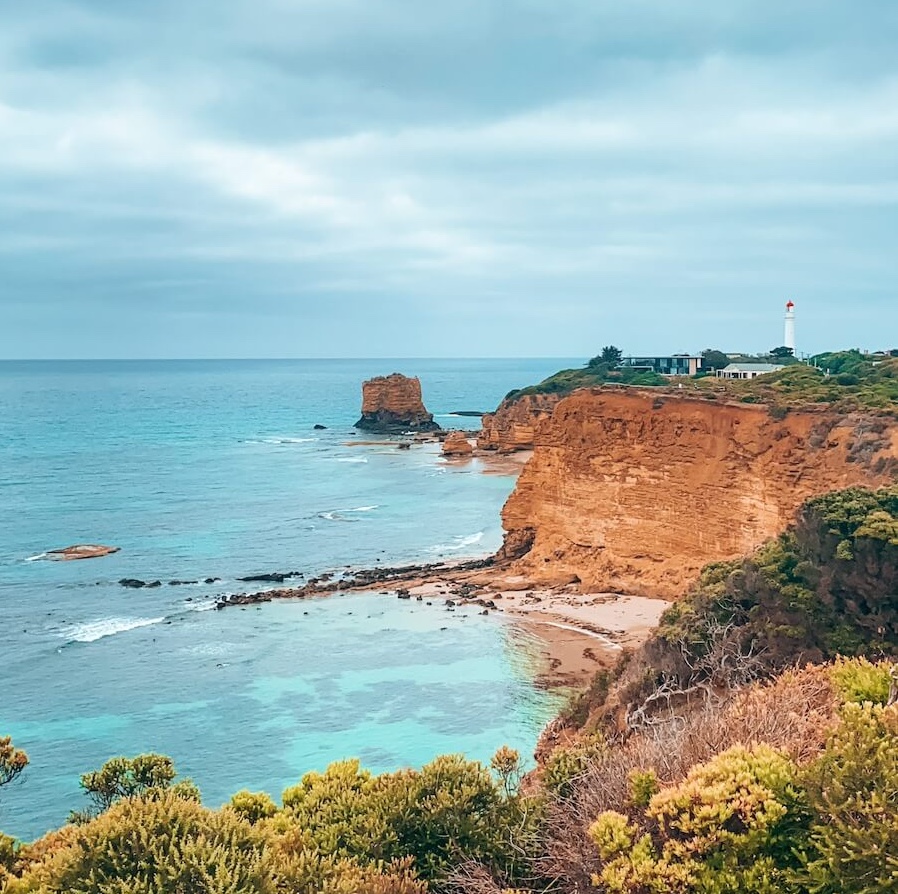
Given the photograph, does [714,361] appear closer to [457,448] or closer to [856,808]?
[457,448]

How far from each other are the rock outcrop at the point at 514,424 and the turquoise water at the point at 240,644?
15332 mm

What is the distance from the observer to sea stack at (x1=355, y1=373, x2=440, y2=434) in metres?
115

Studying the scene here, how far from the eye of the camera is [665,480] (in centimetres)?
3725

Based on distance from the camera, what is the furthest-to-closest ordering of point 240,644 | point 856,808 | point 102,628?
point 102,628 → point 240,644 → point 856,808

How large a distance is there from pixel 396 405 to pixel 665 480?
80.7 metres

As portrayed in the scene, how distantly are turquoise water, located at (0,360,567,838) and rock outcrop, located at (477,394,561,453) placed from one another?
604 inches

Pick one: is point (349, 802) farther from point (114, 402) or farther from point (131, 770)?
point (114, 402)

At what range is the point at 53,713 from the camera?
28969mm

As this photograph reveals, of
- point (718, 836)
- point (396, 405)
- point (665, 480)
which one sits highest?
point (396, 405)

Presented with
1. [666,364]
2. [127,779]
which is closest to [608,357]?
[666,364]

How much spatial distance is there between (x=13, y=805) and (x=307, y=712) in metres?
8.43

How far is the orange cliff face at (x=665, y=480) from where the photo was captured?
1235 inches

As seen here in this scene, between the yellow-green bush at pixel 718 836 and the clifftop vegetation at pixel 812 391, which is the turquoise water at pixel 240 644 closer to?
the clifftop vegetation at pixel 812 391

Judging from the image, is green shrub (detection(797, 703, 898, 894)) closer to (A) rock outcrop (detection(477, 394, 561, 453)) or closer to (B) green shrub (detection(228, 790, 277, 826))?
(B) green shrub (detection(228, 790, 277, 826))
